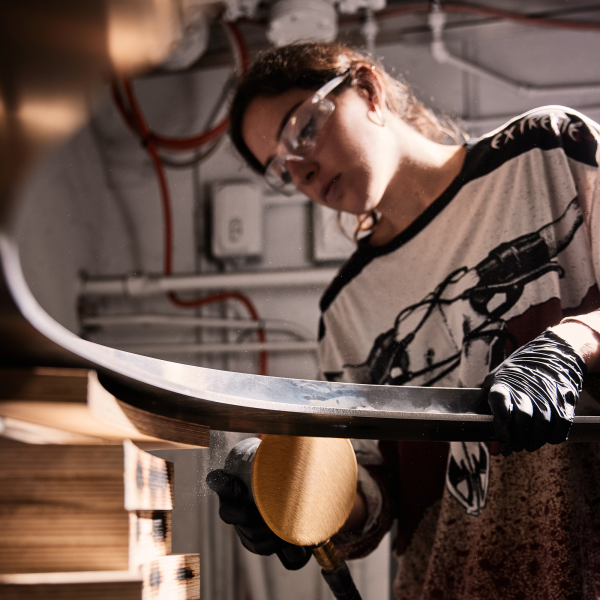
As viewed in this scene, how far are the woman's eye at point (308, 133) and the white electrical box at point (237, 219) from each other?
298 mm

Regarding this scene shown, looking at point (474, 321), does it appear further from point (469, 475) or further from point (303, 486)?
point (303, 486)

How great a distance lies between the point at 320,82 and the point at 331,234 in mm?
247

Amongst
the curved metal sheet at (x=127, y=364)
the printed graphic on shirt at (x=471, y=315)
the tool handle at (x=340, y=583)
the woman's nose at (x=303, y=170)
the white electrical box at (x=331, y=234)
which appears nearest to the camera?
the curved metal sheet at (x=127, y=364)

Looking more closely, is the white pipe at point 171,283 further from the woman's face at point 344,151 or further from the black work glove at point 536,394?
the black work glove at point 536,394

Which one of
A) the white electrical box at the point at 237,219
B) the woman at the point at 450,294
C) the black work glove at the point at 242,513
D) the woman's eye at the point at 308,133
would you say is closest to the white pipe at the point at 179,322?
the white electrical box at the point at 237,219

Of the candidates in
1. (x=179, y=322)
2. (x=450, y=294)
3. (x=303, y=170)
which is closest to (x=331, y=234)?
(x=303, y=170)

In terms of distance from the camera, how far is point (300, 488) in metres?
0.32

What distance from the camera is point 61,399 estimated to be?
194 mm

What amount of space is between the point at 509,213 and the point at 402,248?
120mm

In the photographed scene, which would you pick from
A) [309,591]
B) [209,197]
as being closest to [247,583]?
[309,591]

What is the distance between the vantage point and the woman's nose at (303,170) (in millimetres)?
576

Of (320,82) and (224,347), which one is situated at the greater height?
(320,82)

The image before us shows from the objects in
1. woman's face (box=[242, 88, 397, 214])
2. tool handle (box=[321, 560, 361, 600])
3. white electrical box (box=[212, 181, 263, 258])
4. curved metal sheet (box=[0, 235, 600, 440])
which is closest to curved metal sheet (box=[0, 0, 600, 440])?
curved metal sheet (box=[0, 235, 600, 440])

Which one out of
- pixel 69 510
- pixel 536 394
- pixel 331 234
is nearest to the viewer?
pixel 69 510
